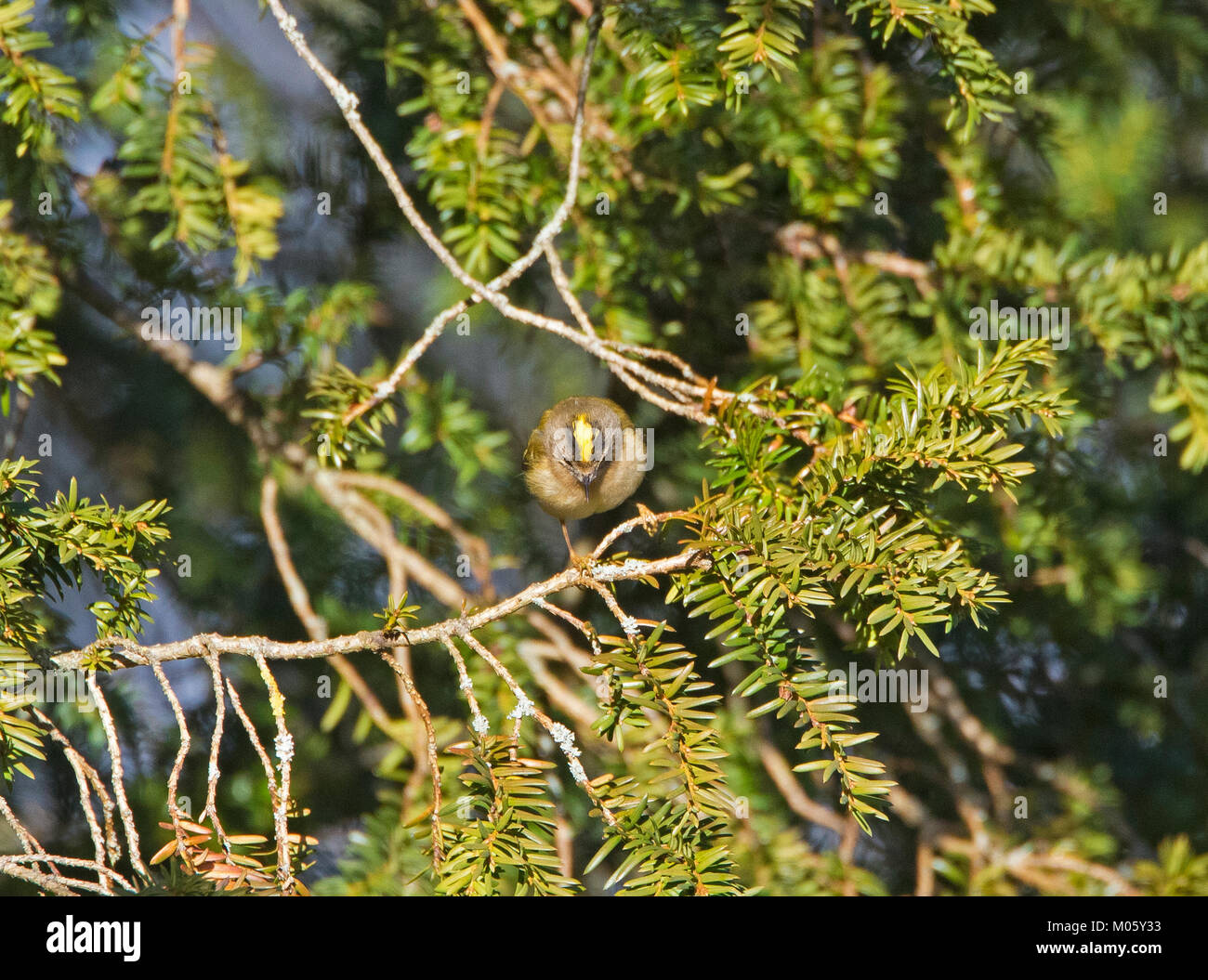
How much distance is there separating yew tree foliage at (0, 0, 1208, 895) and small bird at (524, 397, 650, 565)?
0.05 metres

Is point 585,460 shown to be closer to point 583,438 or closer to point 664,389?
point 583,438

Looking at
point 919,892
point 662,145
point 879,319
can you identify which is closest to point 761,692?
point 919,892

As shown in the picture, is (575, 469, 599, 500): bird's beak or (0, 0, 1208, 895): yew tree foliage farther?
(575, 469, 599, 500): bird's beak

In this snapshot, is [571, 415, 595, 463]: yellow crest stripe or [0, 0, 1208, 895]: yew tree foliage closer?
[0, 0, 1208, 895]: yew tree foliage

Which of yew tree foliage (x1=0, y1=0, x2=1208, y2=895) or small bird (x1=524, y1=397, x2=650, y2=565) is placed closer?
yew tree foliage (x1=0, y1=0, x2=1208, y2=895)

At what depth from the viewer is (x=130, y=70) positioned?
24.8 inches

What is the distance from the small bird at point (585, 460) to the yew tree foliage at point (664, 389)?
0.05 metres

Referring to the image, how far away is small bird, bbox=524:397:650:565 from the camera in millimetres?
732

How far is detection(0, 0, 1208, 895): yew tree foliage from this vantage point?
53 centimetres

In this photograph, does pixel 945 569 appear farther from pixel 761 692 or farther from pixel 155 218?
pixel 155 218

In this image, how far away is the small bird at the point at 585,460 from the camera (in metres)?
0.73

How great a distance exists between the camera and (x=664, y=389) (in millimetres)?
811

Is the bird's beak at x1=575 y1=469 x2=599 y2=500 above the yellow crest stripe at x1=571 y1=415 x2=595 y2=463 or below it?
below
